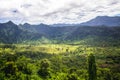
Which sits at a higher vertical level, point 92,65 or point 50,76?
point 92,65

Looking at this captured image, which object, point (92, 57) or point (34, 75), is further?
point (34, 75)

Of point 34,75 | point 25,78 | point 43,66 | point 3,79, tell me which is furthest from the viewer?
point 43,66


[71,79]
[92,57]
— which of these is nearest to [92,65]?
[92,57]

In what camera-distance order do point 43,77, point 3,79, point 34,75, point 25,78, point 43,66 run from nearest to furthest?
point 3,79 < point 25,78 < point 34,75 < point 43,77 < point 43,66

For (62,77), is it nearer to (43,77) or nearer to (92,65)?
(43,77)

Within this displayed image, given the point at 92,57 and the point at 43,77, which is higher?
the point at 92,57

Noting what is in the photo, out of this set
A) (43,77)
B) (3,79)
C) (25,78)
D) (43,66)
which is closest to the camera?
(3,79)

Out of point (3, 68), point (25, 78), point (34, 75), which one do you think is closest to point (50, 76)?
point (34, 75)

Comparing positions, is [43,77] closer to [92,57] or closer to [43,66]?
[43,66]
